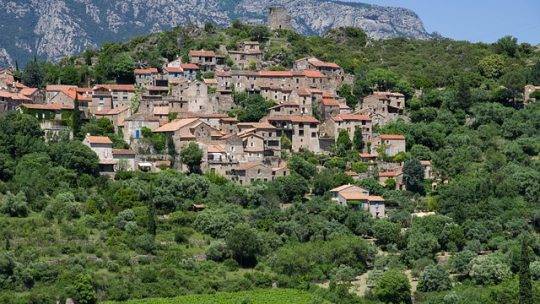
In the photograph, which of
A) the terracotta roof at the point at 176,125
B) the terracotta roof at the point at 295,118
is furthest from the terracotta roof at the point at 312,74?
the terracotta roof at the point at 176,125

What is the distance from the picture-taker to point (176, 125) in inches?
3044

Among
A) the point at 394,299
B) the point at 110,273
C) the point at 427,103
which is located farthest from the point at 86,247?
the point at 427,103

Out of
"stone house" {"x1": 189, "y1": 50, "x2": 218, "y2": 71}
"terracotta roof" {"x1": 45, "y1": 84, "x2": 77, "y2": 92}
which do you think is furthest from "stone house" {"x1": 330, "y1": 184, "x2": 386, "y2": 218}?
"terracotta roof" {"x1": 45, "y1": 84, "x2": 77, "y2": 92}

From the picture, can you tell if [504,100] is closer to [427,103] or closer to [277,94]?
[427,103]

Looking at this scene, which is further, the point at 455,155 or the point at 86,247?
the point at 455,155

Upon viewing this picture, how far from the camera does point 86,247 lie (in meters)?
63.1

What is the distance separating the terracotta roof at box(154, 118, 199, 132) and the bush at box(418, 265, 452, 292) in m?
21.2

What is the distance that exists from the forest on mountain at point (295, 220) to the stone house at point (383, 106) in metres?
1.12

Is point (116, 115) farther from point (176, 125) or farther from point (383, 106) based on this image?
point (383, 106)

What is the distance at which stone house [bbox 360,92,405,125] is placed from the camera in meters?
84.7

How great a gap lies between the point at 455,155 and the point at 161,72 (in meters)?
23.4

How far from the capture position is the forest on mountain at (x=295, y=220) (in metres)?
61.4

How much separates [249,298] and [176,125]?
65.1ft

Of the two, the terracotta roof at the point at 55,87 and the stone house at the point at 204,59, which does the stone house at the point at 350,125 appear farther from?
the terracotta roof at the point at 55,87
